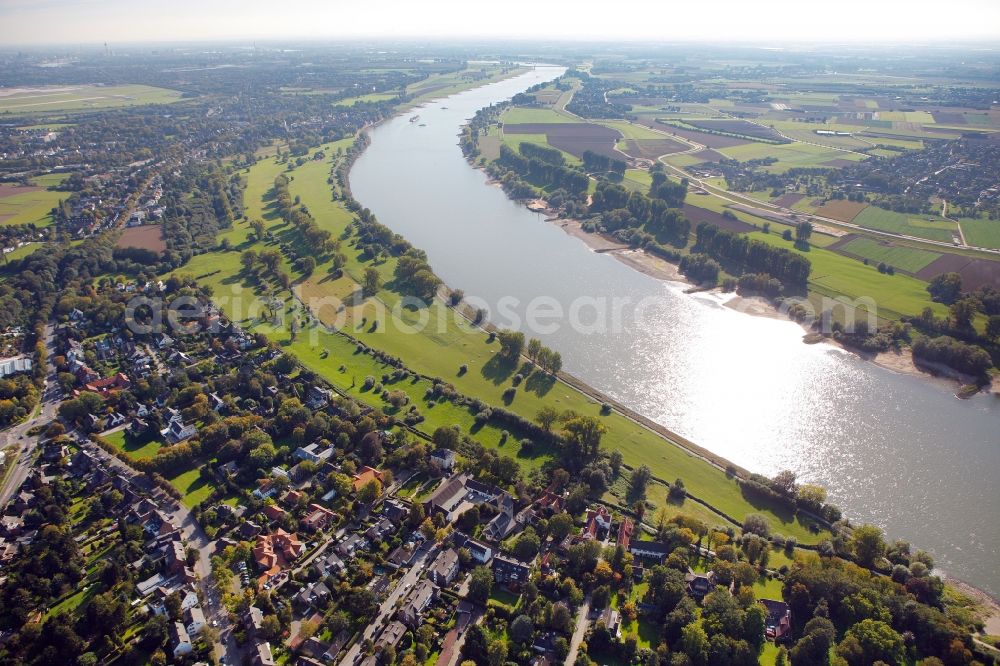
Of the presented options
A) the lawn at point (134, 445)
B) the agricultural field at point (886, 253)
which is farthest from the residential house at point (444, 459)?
the agricultural field at point (886, 253)

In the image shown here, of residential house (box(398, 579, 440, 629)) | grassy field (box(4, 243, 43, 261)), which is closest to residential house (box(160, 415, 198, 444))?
residential house (box(398, 579, 440, 629))

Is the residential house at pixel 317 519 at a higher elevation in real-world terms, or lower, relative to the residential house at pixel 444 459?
lower

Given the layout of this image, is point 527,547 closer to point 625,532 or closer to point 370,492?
point 625,532

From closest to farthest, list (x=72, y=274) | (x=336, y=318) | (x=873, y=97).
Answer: (x=336, y=318) < (x=72, y=274) < (x=873, y=97)

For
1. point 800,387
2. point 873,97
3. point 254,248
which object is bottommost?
point 800,387

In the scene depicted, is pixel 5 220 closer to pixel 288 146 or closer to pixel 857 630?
pixel 288 146

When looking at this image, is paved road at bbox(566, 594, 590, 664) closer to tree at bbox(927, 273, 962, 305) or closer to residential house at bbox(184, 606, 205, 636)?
residential house at bbox(184, 606, 205, 636)

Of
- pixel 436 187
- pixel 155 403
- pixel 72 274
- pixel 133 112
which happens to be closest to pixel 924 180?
pixel 436 187

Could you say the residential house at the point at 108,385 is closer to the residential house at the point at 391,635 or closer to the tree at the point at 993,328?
the residential house at the point at 391,635

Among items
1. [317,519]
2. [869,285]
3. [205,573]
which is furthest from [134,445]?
[869,285]
